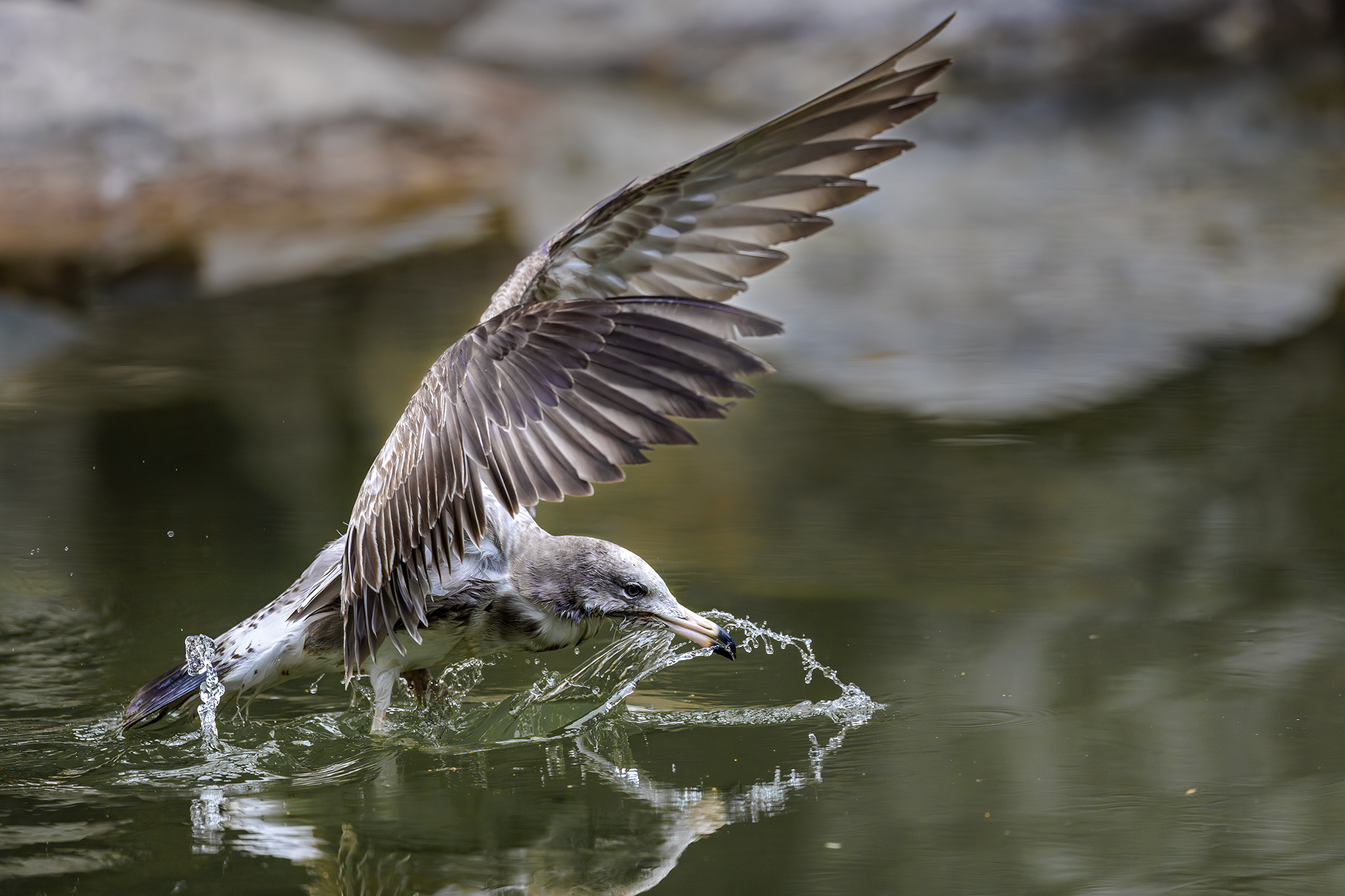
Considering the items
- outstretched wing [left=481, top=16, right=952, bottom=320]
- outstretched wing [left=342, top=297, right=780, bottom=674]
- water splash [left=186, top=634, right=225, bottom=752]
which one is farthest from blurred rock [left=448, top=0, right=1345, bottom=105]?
outstretched wing [left=342, top=297, right=780, bottom=674]

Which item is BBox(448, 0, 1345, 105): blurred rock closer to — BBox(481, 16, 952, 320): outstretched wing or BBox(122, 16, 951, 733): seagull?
BBox(481, 16, 952, 320): outstretched wing

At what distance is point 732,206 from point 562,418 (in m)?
1.18

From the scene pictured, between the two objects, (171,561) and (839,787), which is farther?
(171,561)

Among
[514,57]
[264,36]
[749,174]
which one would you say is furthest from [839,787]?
[514,57]

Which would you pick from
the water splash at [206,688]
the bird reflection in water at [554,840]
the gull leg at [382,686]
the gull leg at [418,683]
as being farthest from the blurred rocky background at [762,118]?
the water splash at [206,688]

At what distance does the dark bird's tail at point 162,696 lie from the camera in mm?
3938

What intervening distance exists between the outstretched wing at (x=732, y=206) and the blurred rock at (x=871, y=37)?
1007 centimetres

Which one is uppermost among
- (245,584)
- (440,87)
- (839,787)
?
(440,87)

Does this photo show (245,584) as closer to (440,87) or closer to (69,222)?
(69,222)

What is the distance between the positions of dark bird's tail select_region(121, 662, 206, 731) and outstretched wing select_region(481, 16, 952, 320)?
49.1 inches

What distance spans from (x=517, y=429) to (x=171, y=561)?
218 centimetres

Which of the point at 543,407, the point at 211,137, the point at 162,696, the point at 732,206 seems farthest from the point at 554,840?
the point at 211,137

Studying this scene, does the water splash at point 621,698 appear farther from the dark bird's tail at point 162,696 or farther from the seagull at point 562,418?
the dark bird's tail at point 162,696

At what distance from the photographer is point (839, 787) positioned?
3570 mm
